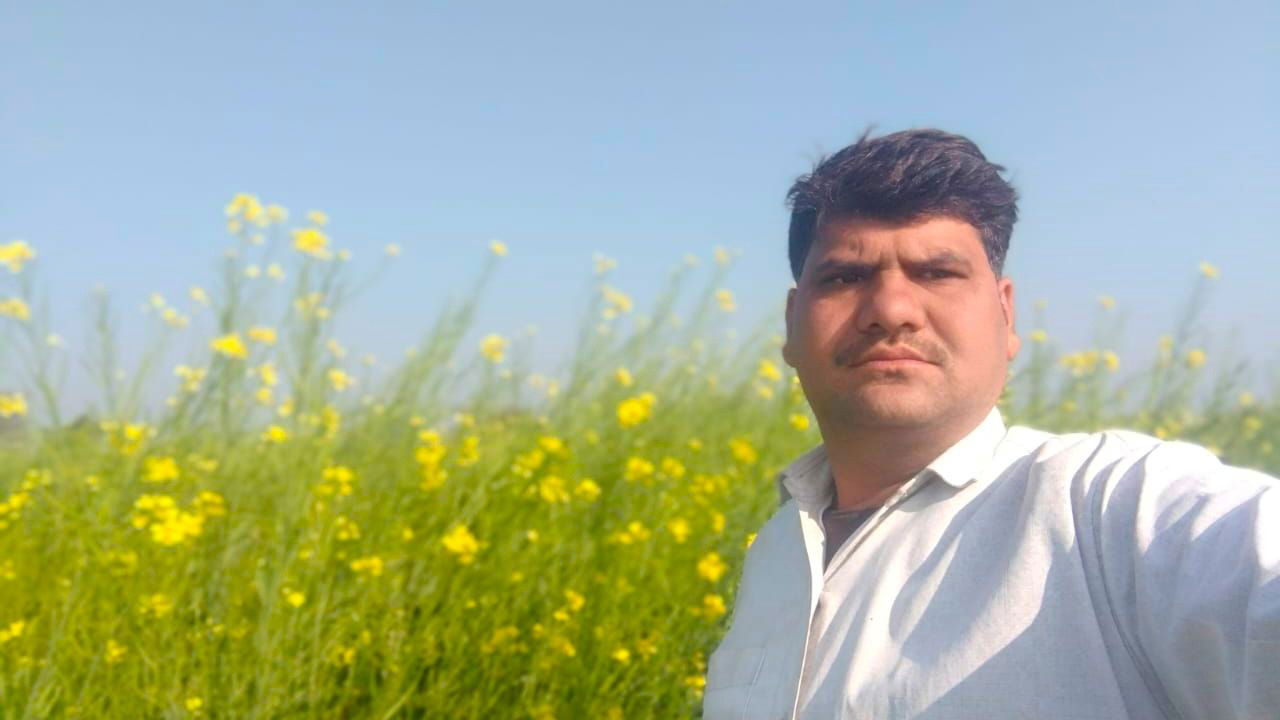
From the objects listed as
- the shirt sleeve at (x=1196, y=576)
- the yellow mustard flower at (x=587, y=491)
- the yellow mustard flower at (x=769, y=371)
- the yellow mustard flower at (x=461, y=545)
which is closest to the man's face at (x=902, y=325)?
the shirt sleeve at (x=1196, y=576)

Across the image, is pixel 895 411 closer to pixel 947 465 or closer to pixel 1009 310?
pixel 947 465

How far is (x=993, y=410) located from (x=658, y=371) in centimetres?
323

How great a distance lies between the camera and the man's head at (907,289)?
1.33m

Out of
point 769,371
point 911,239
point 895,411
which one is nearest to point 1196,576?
point 895,411

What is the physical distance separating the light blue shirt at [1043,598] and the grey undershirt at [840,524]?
0.30 ft

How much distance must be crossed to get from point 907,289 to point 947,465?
231 millimetres

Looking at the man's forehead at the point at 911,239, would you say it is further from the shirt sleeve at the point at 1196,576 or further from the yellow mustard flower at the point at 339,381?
the yellow mustard flower at the point at 339,381

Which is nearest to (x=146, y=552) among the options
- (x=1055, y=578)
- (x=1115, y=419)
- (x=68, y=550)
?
(x=68, y=550)

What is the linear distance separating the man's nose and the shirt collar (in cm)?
16

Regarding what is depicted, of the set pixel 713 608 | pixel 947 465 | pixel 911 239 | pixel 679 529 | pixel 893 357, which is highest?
pixel 911 239

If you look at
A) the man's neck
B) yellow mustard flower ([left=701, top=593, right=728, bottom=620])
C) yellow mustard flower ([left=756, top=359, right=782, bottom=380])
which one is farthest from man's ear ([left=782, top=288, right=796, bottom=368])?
yellow mustard flower ([left=756, top=359, right=782, bottom=380])

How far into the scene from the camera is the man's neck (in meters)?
1.35

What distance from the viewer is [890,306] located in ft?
4.32

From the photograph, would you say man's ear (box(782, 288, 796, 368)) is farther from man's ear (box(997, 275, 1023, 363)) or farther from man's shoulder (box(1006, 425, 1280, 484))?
man's shoulder (box(1006, 425, 1280, 484))
